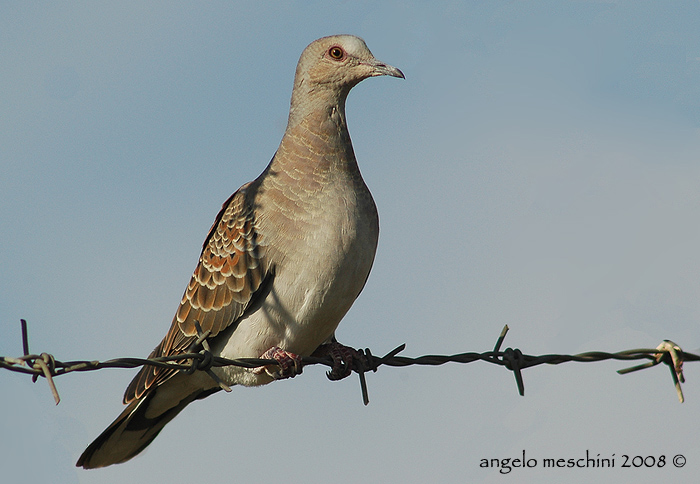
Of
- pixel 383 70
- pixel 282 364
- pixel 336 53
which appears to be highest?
pixel 336 53

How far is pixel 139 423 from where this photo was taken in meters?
5.89

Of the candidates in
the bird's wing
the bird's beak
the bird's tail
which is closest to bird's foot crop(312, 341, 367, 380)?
the bird's wing

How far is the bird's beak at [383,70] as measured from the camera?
553 cm

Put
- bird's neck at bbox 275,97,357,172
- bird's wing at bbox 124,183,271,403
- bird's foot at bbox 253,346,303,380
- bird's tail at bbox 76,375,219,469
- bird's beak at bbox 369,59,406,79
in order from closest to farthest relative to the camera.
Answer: bird's foot at bbox 253,346,303,380
bird's wing at bbox 124,183,271,403
bird's neck at bbox 275,97,357,172
bird's beak at bbox 369,59,406,79
bird's tail at bbox 76,375,219,469

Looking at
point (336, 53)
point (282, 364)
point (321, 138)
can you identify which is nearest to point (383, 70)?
point (336, 53)

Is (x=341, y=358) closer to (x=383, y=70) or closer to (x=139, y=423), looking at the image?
(x=139, y=423)

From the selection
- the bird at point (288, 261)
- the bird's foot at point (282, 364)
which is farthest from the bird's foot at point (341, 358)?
the bird's foot at point (282, 364)

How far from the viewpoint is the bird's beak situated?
553 cm

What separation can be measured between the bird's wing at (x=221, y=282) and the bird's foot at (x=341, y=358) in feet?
2.17

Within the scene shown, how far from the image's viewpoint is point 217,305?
538 cm

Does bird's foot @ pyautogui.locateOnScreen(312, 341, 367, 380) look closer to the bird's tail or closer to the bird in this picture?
the bird

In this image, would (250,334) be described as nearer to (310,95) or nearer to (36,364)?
(310,95)

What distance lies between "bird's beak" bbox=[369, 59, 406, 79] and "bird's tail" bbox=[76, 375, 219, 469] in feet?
8.17

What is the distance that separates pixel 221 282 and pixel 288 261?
1.82 feet
